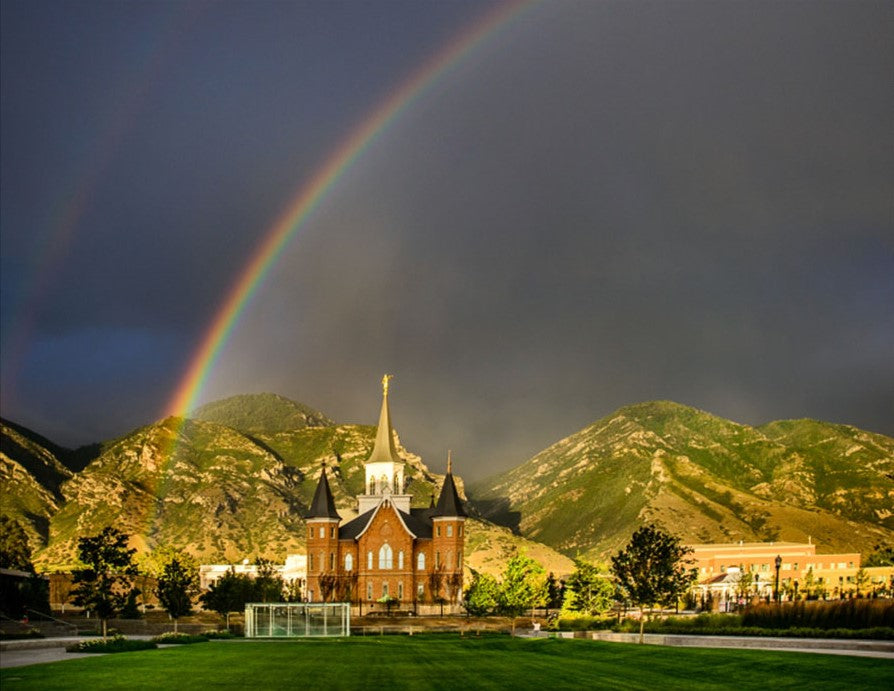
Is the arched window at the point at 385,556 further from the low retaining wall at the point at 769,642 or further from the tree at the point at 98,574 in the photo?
the low retaining wall at the point at 769,642

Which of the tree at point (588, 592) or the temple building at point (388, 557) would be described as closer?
the tree at point (588, 592)

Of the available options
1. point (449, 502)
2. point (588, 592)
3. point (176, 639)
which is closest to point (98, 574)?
point (176, 639)

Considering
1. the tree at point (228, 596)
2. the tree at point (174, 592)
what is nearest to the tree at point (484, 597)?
the tree at point (228, 596)

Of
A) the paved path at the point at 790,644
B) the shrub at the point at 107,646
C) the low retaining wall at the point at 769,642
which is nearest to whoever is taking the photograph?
the paved path at the point at 790,644

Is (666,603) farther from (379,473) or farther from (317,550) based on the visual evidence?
(379,473)

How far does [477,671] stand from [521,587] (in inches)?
2831

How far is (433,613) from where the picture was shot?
119 m

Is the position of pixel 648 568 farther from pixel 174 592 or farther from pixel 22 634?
pixel 174 592

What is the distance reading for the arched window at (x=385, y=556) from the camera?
122 metres

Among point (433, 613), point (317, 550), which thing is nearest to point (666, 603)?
point (433, 613)

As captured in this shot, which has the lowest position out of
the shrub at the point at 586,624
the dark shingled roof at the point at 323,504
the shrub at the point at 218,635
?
the shrub at the point at 218,635

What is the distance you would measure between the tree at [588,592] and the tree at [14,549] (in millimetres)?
56565

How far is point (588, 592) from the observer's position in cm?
9569

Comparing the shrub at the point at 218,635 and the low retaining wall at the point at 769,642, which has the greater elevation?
the low retaining wall at the point at 769,642
